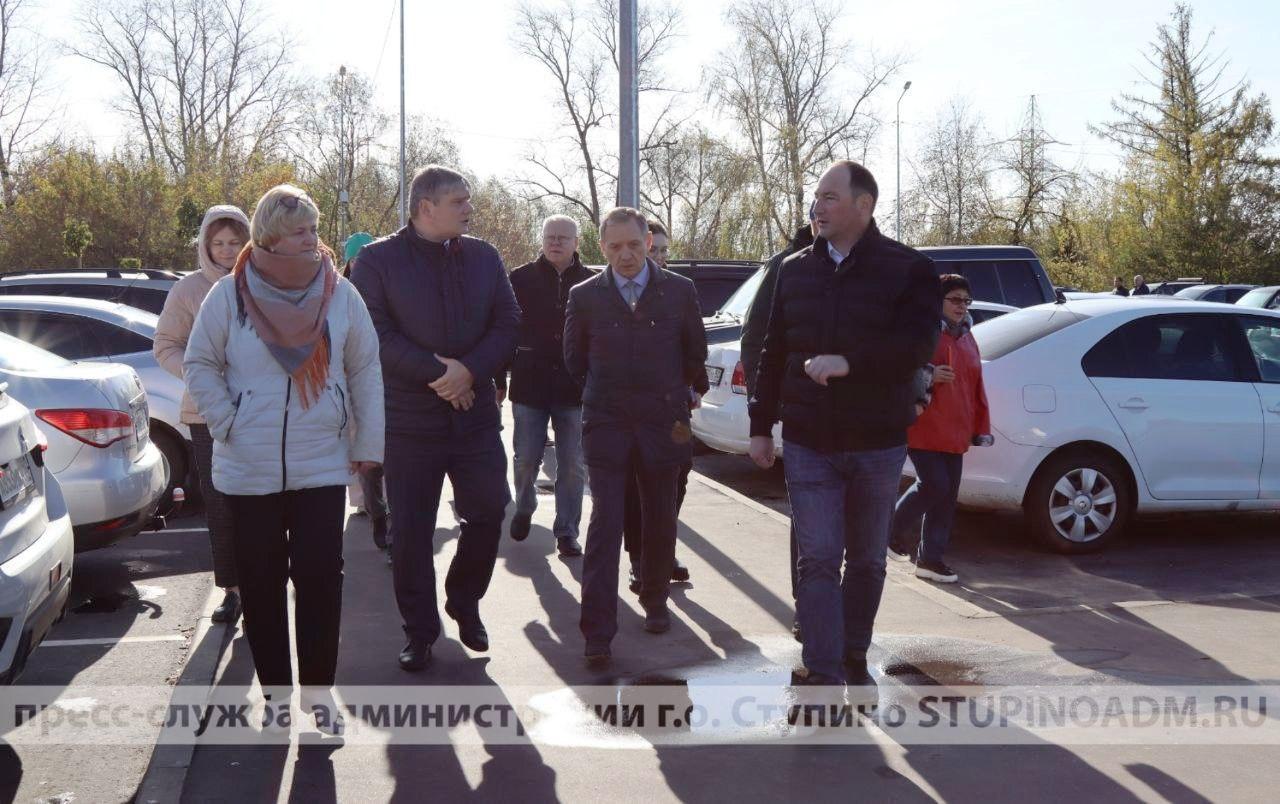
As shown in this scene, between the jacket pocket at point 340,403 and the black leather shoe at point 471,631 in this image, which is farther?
the black leather shoe at point 471,631

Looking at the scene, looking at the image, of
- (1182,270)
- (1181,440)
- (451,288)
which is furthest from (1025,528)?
(1182,270)

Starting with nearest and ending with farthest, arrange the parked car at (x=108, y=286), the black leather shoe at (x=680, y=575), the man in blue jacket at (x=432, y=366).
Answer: the man in blue jacket at (x=432, y=366) → the black leather shoe at (x=680, y=575) → the parked car at (x=108, y=286)

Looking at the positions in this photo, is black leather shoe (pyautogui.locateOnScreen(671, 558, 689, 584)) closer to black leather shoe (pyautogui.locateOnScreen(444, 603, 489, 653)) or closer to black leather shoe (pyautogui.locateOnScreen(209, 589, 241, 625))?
black leather shoe (pyautogui.locateOnScreen(444, 603, 489, 653))

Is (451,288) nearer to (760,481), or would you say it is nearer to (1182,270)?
(760,481)

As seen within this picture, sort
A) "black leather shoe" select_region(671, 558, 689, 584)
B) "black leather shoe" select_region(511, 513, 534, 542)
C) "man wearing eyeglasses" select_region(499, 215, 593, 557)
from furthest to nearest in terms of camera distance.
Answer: "black leather shoe" select_region(511, 513, 534, 542)
"man wearing eyeglasses" select_region(499, 215, 593, 557)
"black leather shoe" select_region(671, 558, 689, 584)

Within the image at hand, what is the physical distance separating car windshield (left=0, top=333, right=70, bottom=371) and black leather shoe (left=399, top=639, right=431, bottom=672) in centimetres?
291

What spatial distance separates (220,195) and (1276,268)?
3492 centimetres

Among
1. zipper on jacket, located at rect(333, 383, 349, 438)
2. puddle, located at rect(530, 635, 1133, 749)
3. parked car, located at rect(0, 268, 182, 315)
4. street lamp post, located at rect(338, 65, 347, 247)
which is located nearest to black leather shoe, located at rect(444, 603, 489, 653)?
puddle, located at rect(530, 635, 1133, 749)

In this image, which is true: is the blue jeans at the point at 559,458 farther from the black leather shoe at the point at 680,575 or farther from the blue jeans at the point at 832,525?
the blue jeans at the point at 832,525

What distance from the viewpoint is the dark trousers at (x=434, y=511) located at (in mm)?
5289

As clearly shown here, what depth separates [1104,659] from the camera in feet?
18.2

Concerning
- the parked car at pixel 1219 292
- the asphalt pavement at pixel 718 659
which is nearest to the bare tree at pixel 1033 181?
the parked car at pixel 1219 292

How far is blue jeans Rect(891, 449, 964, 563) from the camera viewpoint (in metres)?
6.94

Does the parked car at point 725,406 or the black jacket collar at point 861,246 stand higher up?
the black jacket collar at point 861,246
